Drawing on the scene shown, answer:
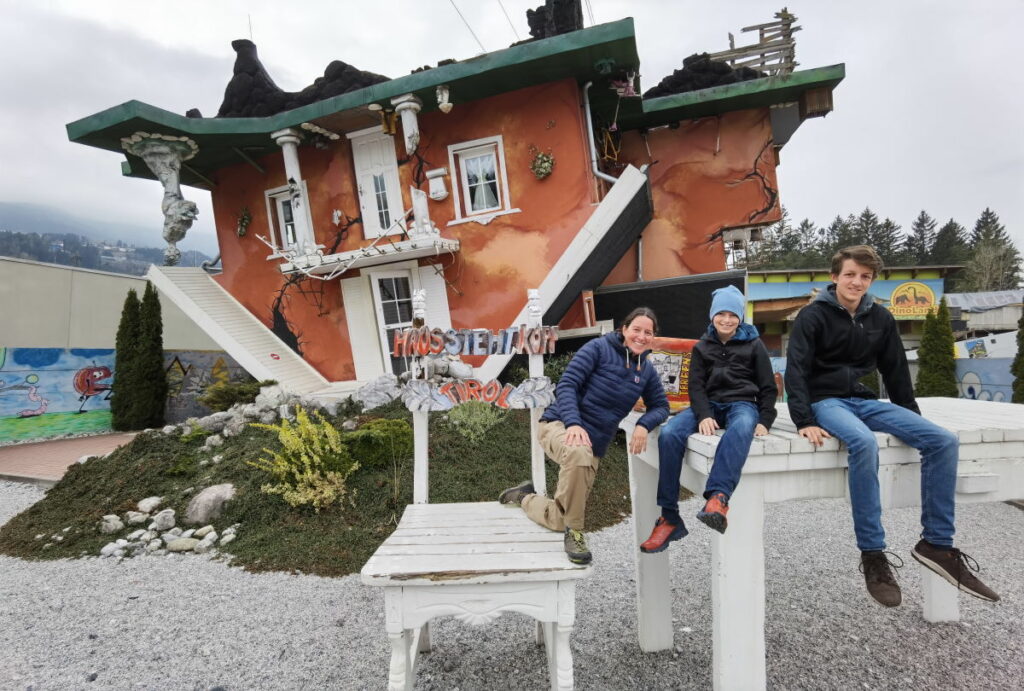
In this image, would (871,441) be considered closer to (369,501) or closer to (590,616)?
(590,616)

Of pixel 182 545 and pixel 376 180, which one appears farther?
pixel 376 180

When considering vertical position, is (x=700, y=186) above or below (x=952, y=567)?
above

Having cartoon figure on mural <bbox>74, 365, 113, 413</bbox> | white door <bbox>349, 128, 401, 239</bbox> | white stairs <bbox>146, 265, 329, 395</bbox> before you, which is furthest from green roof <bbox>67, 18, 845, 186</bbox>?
cartoon figure on mural <bbox>74, 365, 113, 413</bbox>

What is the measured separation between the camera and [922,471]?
2.10m

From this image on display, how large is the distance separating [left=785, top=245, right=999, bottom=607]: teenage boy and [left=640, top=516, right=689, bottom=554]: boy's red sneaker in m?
0.76

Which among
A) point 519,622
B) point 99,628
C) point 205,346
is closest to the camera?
point 519,622

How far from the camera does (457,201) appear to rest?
31.4 feet

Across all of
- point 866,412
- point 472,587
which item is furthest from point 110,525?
point 866,412

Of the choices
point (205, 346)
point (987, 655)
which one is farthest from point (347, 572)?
point (205, 346)

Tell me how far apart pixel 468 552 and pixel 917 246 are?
63296mm

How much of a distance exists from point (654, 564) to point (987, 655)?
6.23 feet

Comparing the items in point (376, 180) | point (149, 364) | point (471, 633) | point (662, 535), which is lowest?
point (471, 633)

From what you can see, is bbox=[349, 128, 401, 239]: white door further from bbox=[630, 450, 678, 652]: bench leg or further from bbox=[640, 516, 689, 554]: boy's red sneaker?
bbox=[640, 516, 689, 554]: boy's red sneaker

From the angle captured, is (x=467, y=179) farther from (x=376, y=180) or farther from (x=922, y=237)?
(x=922, y=237)
